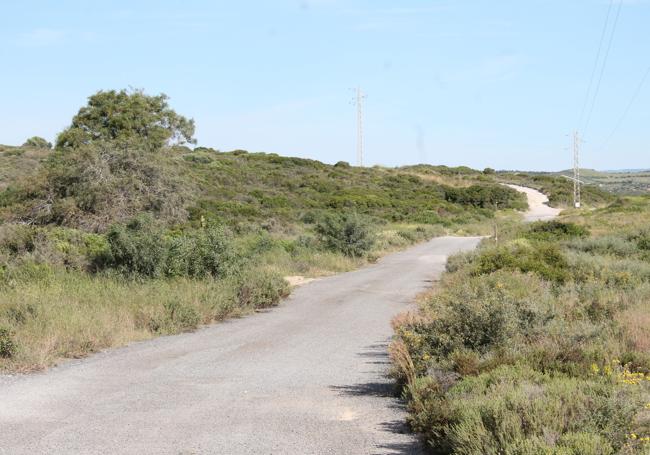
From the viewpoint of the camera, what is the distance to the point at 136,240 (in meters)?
15.0

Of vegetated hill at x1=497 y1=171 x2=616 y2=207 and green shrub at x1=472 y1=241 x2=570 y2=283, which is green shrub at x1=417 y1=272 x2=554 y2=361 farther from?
vegetated hill at x1=497 y1=171 x2=616 y2=207

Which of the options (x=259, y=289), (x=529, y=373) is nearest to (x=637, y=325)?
(x=529, y=373)

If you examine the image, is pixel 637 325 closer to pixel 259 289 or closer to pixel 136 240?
pixel 259 289

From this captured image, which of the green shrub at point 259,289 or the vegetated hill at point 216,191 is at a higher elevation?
the vegetated hill at point 216,191

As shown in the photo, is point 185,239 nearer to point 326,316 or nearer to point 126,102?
point 326,316

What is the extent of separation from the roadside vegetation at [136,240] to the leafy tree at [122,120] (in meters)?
0.07

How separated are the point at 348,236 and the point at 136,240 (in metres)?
13.2

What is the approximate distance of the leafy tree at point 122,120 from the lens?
31.6 m

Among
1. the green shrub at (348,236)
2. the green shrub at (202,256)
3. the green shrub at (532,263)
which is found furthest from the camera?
the green shrub at (348,236)

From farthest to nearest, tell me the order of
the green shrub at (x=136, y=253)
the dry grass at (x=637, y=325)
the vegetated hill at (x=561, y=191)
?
1. the vegetated hill at (x=561, y=191)
2. the green shrub at (x=136, y=253)
3. the dry grass at (x=637, y=325)

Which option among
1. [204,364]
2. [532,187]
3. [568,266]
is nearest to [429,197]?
[532,187]

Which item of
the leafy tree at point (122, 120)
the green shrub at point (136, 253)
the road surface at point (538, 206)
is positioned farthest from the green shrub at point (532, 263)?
the road surface at point (538, 206)

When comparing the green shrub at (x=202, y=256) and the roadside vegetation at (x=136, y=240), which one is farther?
the green shrub at (x=202, y=256)

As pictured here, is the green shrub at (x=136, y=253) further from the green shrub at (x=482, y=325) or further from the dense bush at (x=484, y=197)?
the dense bush at (x=484, y=197)
